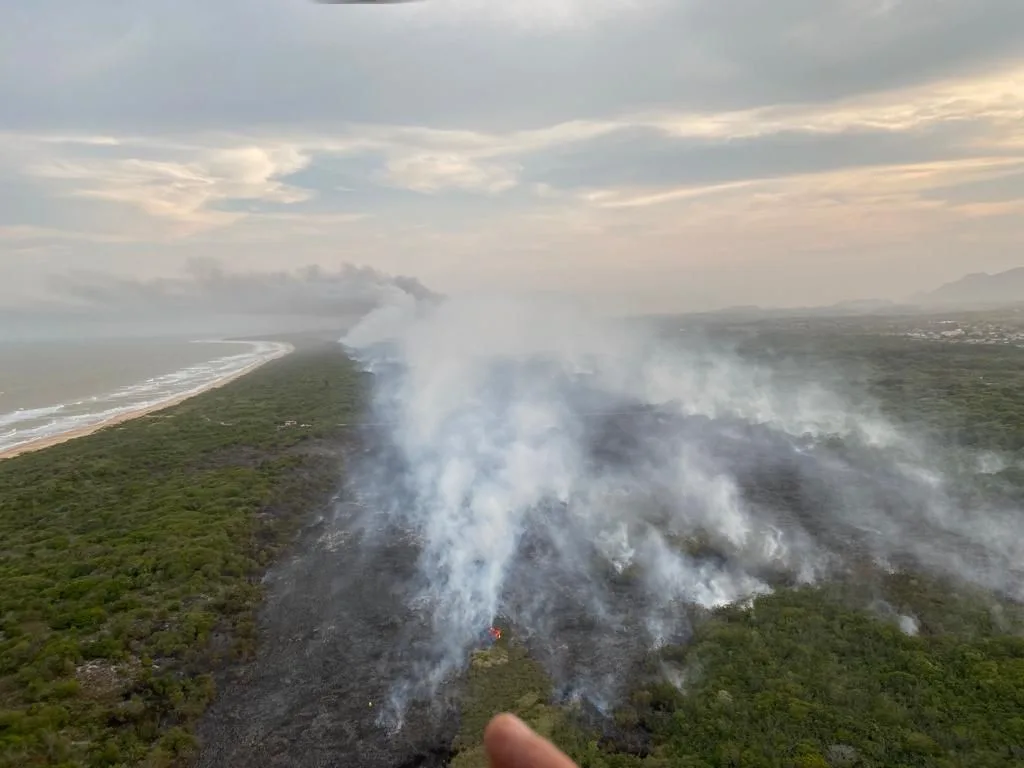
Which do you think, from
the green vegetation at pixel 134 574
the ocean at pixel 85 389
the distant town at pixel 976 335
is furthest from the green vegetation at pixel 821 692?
the distant town at pixel 976 335

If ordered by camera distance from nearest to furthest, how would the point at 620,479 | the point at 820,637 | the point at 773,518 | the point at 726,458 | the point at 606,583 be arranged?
the point at 820,637, the point at 606,583, the point at 773,518, the point at 620,479, the point at 726,458

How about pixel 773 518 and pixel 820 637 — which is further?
pixel 773 518

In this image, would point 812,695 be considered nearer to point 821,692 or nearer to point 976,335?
point 821,692

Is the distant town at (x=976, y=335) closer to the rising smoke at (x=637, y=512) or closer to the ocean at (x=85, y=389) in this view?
the rising smoke at (x=637, y=512)

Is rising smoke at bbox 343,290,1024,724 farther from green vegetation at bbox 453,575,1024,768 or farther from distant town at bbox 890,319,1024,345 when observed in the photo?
distant town at bbox 890,319,1024,345

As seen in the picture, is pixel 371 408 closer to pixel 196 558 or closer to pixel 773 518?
pixel 196 558

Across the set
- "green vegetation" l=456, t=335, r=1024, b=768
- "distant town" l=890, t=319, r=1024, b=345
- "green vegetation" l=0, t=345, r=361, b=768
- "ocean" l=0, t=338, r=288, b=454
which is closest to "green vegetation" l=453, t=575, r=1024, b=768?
"green vegetation" l=456, t=335, r=1024, b=768

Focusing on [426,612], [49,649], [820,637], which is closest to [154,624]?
[49,649]
